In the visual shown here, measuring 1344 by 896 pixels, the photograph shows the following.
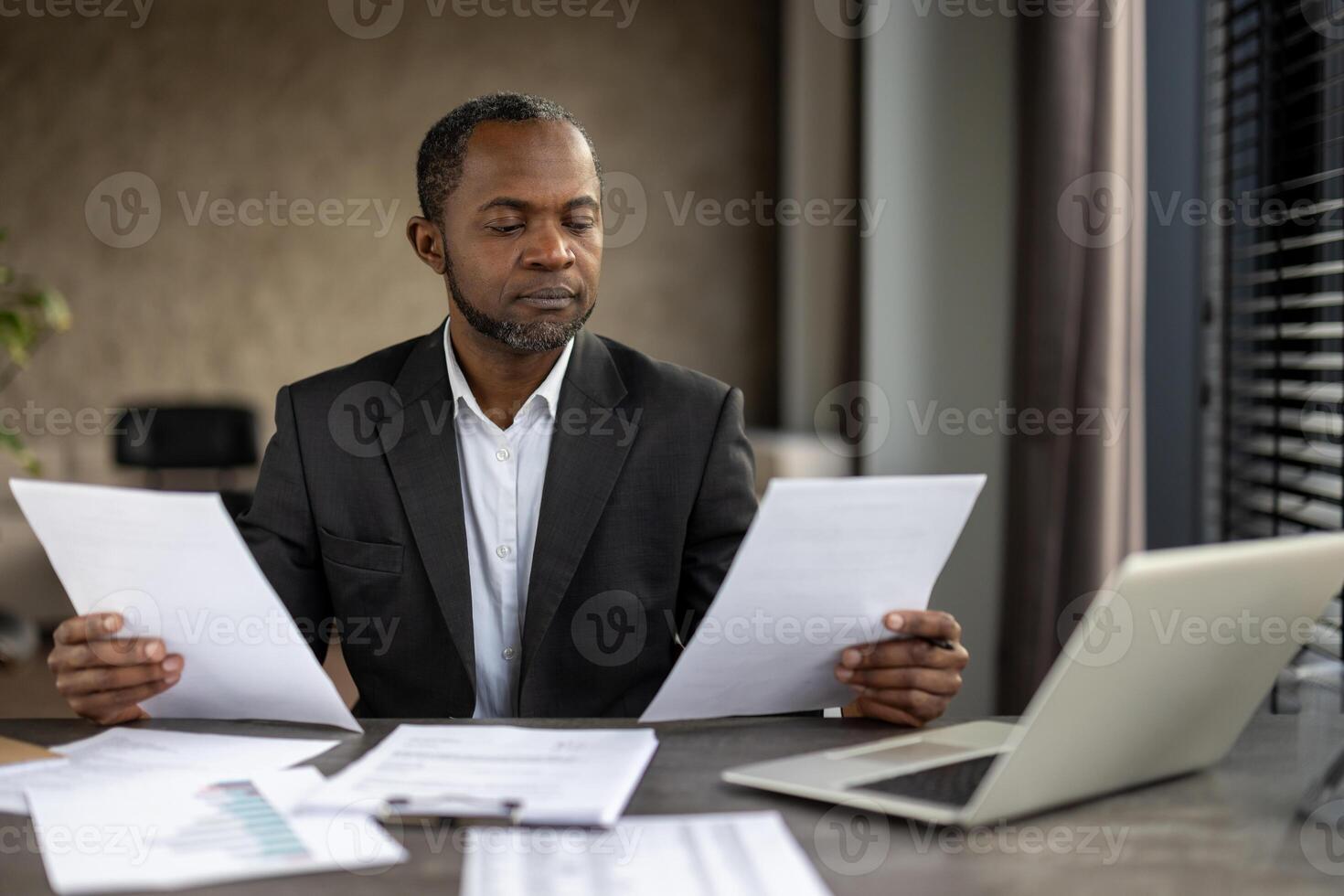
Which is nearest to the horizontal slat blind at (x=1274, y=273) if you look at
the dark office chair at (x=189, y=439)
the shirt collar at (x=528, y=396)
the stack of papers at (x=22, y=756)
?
the shirt collar at (x=528, y=396)

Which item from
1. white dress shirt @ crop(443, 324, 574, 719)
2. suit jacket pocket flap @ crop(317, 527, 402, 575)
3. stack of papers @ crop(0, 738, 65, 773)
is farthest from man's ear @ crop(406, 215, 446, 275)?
stack of papers @ crop(0, 738, 65, 773)

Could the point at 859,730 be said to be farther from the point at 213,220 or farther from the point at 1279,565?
the point at 213,220

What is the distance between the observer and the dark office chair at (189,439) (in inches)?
176

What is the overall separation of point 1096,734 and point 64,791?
734 mm

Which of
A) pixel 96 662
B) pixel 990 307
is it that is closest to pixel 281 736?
pixel 96 662

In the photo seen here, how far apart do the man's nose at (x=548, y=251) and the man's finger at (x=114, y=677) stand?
2.06 ft

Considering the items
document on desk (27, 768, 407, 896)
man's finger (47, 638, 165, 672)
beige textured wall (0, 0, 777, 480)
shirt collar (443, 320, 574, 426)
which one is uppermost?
beige textured wall (0, 0, 777, 480)

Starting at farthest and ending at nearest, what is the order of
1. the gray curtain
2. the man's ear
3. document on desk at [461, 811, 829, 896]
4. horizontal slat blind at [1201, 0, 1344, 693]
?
1. the gray curtain
2. horizontal slat blind at [1201, 0, 1344, 693]
3. the man's ear
4. document on desk at [461, 811, 829, 896]

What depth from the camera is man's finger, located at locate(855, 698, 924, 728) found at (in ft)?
3.44

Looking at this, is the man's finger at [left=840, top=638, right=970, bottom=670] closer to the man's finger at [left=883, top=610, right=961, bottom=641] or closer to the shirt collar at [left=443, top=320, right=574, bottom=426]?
the man's finger at [left=883, top=610, right=961, bottom=641]

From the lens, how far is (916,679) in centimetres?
105

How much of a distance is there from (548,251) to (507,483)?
287 millimetres

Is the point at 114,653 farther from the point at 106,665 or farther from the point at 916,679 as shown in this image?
the point at 916,679

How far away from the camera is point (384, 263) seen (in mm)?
5258
